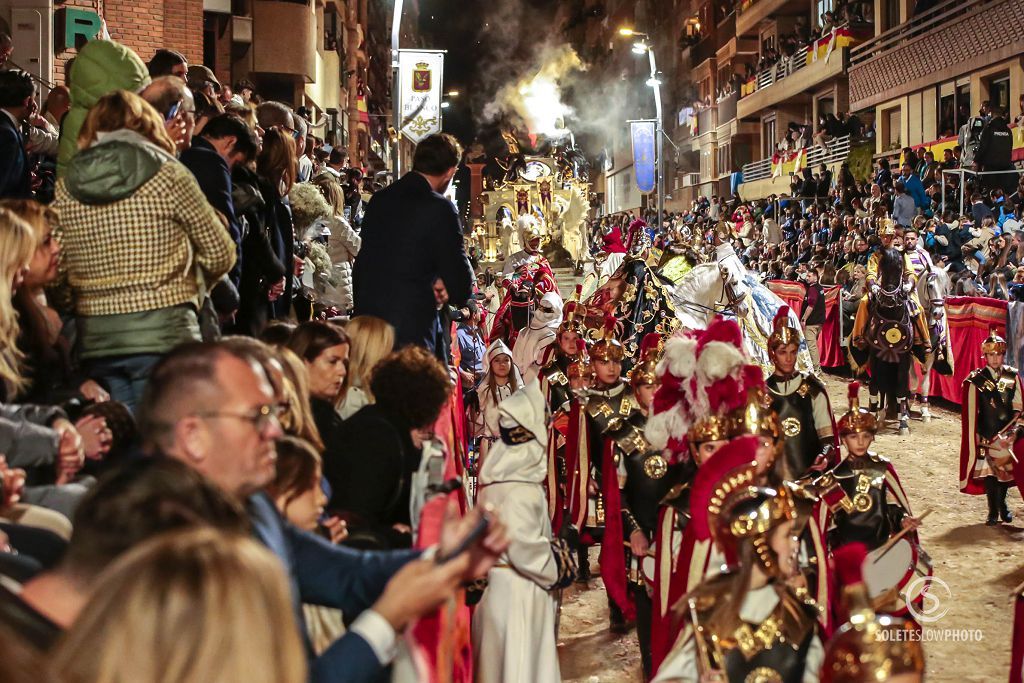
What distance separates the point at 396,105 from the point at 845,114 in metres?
28.9

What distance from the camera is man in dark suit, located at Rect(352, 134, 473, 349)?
7250 millimetres

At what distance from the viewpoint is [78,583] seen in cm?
238

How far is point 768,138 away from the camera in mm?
55156

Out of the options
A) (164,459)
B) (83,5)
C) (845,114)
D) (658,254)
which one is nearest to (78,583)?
(164,459)

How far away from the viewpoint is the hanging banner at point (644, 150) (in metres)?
40.5

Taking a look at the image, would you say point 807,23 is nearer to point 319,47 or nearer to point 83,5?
point 319,47

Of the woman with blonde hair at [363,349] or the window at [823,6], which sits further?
the window at [823,6]

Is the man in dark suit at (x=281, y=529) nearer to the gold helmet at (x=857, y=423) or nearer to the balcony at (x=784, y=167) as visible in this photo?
the gold helmet at (x=857, y=423)

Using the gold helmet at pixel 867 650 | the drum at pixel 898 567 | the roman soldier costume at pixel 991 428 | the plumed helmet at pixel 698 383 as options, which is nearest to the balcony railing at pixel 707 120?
the roman soldier costume at pixel 991 428

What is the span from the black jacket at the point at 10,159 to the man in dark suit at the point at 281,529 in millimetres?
4046

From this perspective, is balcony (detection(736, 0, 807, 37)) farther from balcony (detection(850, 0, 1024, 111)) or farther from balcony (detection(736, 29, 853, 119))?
balcony (detection(850, 0, 1024, 111))

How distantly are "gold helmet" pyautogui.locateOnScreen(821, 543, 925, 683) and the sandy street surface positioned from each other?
4.45 m

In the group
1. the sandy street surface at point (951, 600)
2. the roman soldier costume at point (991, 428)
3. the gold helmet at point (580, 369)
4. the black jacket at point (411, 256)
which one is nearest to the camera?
the black jacket at point (411, 256)

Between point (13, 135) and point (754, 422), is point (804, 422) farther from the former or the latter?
point (13, 135)
